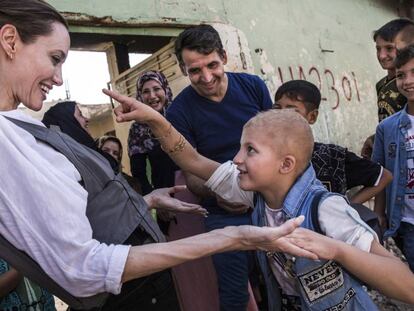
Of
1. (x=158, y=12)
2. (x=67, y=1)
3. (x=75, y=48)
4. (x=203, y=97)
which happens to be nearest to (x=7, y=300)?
(x=203, y=97)

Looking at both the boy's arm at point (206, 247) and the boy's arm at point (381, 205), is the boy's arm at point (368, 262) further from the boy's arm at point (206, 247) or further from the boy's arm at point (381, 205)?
the boy's arm at point (381, 205)

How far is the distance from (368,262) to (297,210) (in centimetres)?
31

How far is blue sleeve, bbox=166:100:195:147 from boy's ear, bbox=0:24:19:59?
1212 millimetres

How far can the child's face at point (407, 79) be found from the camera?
2.36 meters

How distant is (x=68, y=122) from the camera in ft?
8.59

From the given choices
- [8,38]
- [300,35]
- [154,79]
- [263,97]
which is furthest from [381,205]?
[300,35]

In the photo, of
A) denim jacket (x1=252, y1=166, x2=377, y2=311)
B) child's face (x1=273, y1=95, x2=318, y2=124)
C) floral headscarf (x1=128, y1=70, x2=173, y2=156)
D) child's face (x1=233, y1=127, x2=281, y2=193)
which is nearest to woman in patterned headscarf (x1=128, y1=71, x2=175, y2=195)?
floral headscarf (x1=128, y1=70, x2=173, y2=156)

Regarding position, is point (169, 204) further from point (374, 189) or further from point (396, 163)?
point (396, 163)

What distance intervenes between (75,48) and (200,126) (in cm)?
358

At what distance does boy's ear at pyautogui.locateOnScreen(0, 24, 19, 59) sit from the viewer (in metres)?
1.15

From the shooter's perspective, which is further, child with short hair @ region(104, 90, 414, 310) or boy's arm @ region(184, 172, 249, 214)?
boy's arm @ region(184, 172, 249, 214)

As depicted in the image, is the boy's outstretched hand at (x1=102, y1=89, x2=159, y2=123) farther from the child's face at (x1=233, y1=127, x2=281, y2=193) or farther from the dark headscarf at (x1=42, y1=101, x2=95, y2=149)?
the dark headscarf at (x1=42, y1=101, x2=95, y2=149)

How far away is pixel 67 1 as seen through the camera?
3.49 m

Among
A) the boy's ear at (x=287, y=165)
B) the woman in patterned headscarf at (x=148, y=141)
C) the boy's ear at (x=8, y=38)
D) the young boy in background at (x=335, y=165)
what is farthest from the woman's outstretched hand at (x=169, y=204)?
the woman in patterned headscarf at (x=148, y=141)
